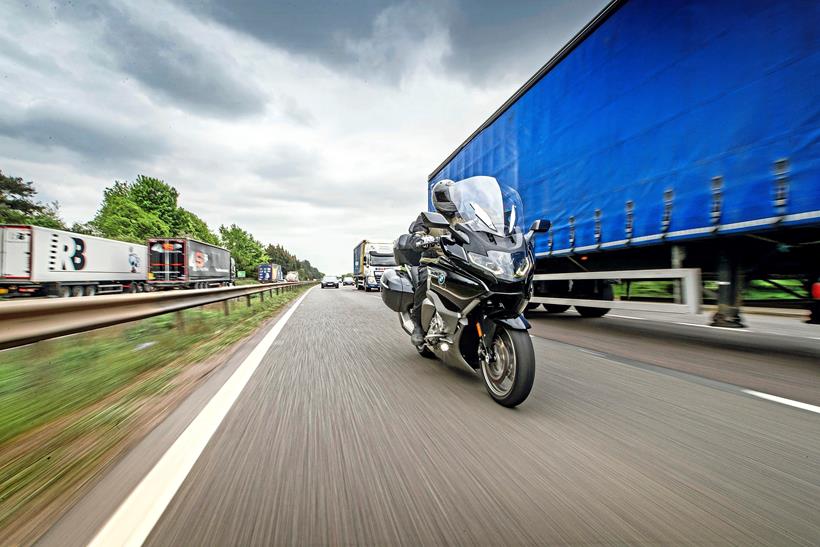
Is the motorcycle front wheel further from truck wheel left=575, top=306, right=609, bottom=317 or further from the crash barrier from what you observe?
truck wheel left=575, top=306, right=609, bottom=317

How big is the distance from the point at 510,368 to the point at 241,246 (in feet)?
404

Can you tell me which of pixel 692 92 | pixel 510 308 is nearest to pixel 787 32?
pixel 692 92

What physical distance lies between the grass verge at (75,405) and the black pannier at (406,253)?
258 cm

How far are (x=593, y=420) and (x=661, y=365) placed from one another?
2.41 m

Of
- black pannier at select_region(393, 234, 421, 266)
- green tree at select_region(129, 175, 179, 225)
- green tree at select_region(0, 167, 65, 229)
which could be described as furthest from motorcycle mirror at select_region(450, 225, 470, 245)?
green tree at select_region(129, 175, 179, 225)

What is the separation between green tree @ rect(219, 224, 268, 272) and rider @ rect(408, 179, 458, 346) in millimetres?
116092

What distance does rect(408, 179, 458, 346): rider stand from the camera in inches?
161

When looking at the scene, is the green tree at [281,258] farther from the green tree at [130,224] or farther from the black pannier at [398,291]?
the black pannier at [398,291]

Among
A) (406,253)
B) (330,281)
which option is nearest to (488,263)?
(406,253)

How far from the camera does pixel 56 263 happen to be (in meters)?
19.1

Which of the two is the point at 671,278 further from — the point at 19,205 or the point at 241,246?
the point at 241,246

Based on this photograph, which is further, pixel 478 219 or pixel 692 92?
pixel 692 92

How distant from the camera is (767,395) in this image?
3508 mm

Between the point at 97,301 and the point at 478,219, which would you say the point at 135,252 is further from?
the point at 478,219
